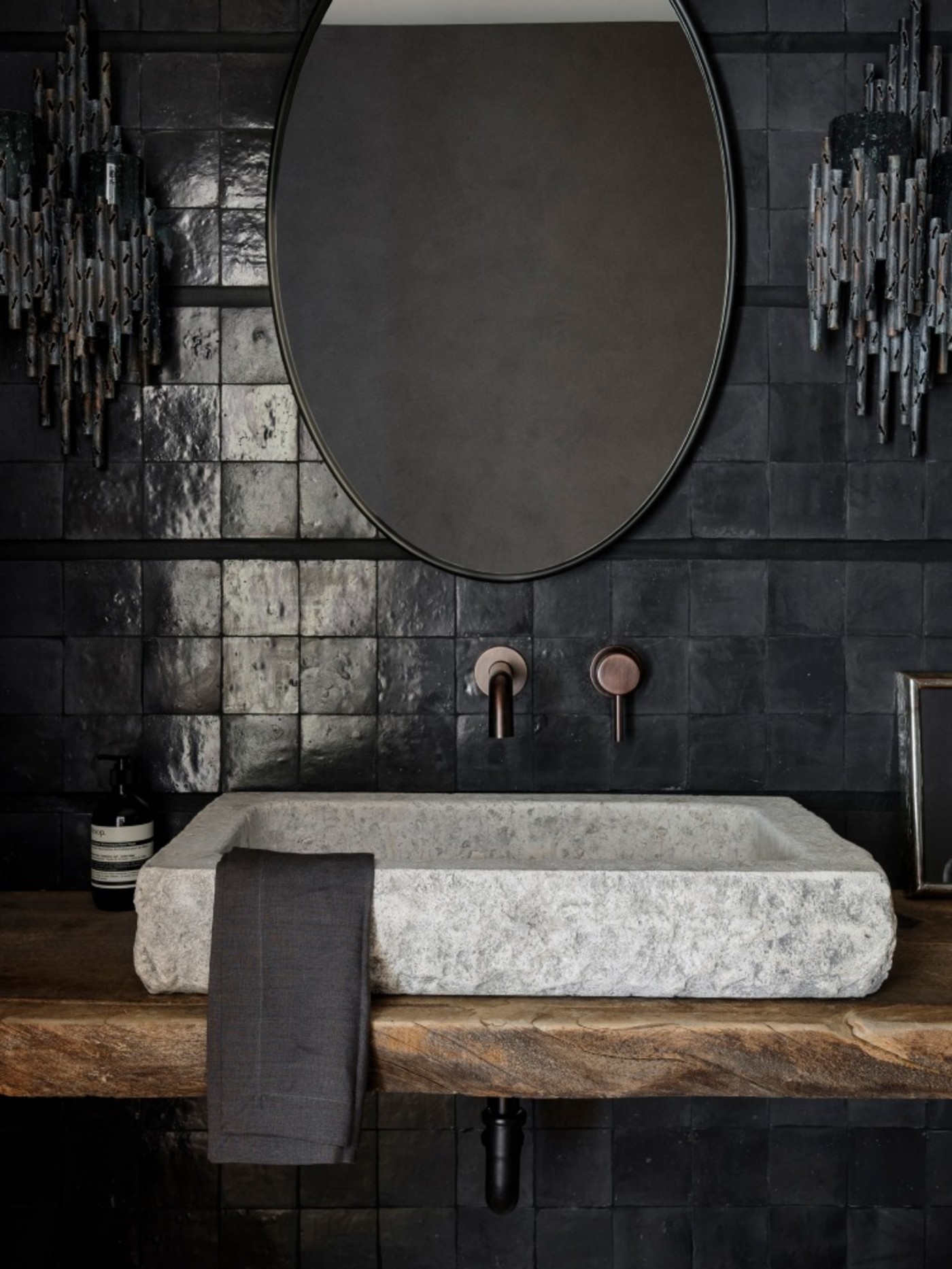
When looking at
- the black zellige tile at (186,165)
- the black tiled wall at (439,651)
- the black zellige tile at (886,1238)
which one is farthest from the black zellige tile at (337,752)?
the black zellige tile at (886,1238)

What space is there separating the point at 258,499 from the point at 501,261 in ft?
1.72

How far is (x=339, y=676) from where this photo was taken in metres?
1.72

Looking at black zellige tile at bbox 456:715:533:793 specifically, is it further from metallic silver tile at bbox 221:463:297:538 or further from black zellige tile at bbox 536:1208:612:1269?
black zellige tile at bbox 536:1208:612:1269

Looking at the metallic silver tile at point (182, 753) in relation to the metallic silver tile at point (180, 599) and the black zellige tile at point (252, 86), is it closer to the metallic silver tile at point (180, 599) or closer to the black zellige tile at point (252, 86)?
the metallic silver tile at point (180, 599)

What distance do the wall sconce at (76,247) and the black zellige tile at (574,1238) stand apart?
139 cm

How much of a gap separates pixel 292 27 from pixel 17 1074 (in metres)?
1.51

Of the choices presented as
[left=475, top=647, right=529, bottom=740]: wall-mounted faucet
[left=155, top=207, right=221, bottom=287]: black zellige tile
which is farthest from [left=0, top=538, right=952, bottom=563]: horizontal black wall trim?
[left=155, top=207, right=221, bottom=287]: black zellige tile

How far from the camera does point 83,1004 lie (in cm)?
121

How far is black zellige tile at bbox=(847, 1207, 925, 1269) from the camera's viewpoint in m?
1.74

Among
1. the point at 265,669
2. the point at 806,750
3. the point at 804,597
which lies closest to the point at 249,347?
the point at 265,669

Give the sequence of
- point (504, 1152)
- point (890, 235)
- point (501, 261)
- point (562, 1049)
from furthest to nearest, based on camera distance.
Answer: point (501, 261)
point (890, 235)
point (504, 1152)
point (562, 1049)

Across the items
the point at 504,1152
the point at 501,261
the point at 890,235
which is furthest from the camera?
the point at 501,261

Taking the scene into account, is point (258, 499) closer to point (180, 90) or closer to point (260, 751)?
point (260, 751)

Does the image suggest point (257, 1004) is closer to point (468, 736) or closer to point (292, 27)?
point (468, 736)
